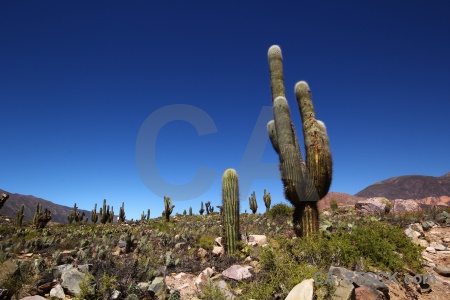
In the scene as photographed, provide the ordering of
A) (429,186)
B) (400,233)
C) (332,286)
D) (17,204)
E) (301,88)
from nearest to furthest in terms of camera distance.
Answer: (332,286) → (400,233) → (301,88) → (429,186) → (17,204)

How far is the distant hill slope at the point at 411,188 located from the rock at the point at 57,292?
62.9 meters

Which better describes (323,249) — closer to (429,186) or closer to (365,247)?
(365,247)

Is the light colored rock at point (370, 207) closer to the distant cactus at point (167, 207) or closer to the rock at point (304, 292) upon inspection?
the distant cactus at point (167, 207)

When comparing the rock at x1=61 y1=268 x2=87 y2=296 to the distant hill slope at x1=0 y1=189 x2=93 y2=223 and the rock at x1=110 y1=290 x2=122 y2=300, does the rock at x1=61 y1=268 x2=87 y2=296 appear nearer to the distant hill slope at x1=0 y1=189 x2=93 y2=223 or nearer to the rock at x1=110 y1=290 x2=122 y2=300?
the rock at x1=110 y1=290 x2=122 y2=300

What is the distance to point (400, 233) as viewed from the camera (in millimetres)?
6938

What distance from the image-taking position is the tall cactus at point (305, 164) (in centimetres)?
836

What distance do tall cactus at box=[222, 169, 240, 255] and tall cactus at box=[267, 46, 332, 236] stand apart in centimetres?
160

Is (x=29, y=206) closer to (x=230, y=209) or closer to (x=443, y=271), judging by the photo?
(x=230, y=209)

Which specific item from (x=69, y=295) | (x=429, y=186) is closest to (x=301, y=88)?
(x=69, y=295)

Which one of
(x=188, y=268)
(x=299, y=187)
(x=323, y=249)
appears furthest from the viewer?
(x=299, y=187)

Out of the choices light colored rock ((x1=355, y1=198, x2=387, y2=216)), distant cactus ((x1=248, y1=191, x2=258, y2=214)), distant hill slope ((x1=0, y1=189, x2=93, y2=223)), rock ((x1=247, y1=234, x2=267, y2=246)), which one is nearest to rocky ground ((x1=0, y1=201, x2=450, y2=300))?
rock ((x1=247, y1=234, x2=267, y2=246))

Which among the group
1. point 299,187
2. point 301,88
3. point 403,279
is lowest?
point 403,279

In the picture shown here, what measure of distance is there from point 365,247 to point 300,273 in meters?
2.19

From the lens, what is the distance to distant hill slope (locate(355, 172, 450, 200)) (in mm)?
58172
